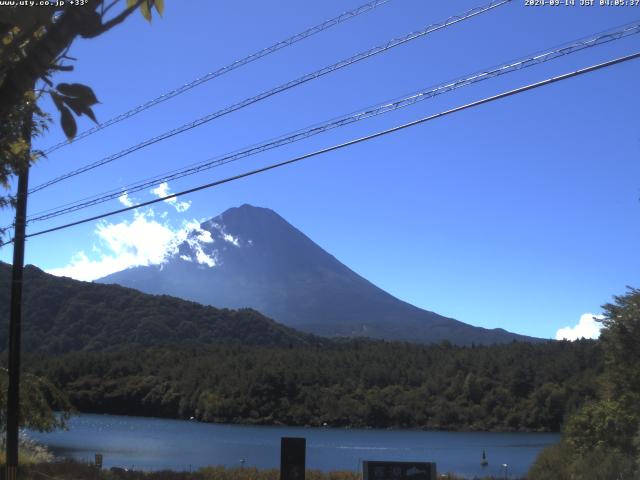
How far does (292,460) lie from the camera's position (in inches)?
549

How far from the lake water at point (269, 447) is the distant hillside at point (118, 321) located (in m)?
28.2

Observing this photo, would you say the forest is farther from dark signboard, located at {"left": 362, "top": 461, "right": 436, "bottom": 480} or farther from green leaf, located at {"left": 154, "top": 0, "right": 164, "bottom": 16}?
green leaf, located at {"left": 154, "top": 0, "right": 164, "bottom": 16}

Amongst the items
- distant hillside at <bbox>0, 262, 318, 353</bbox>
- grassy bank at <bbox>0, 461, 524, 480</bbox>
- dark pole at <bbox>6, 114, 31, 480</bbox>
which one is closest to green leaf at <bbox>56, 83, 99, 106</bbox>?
dark pole at <bbox>6, 114, 31, 480</bbox>

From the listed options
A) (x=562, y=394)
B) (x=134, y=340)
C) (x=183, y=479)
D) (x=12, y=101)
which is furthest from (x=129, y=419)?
(x=12, y=101)

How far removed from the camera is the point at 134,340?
6093 inches

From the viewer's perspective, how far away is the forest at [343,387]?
109875mm

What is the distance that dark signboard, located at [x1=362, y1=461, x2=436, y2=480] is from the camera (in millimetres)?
12422

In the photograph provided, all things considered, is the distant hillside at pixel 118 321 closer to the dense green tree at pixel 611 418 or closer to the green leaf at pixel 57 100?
the dense green tree at pixel 611 418

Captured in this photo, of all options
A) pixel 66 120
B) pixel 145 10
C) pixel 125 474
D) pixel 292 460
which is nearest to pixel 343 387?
pixel 125 474

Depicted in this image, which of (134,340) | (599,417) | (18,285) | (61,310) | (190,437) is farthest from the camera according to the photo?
(134,340)

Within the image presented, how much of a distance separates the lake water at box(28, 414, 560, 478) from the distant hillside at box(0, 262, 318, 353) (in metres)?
28.2

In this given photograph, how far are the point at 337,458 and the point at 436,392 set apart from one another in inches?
2478

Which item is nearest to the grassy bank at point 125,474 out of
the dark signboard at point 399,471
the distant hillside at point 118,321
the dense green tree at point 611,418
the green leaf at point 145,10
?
the dense green tree at point 611,418

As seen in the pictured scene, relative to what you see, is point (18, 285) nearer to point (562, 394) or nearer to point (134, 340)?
point (562, 394)
